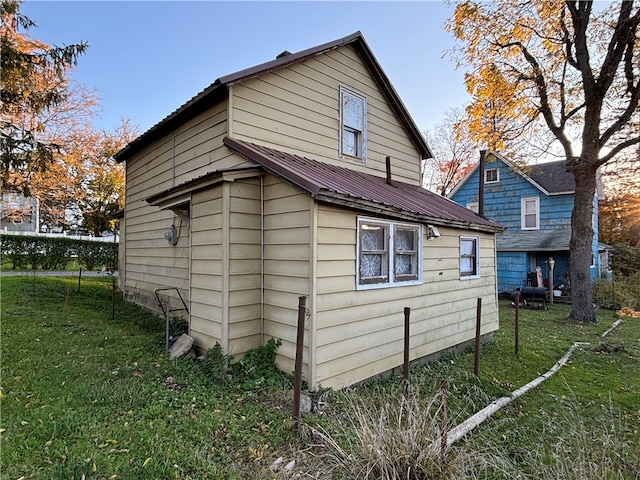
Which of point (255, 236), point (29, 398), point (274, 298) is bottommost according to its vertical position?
point (29, 398)

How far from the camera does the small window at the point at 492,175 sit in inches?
722

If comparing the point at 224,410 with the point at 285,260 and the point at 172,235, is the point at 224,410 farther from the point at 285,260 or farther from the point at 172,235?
the point at 172,235

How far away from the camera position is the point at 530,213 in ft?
56.4

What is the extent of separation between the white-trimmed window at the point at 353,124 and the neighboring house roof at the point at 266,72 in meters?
0.87

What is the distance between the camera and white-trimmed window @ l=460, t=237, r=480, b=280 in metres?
7.54

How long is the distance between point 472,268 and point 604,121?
782 centimetres

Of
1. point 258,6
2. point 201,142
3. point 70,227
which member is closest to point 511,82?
point 258,6

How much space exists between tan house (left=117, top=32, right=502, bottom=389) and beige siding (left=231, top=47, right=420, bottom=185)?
0.08ft

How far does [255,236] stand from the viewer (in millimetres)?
5270

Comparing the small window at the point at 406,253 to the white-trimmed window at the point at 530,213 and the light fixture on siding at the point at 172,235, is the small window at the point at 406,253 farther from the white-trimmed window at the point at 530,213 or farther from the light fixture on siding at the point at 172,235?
the white-trimmed window at the point at 530,213

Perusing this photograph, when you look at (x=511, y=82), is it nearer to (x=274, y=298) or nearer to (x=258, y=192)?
(x=258, y=192)

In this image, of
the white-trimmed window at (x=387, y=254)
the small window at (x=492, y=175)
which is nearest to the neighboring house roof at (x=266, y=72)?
the white-trimmed window at (x=387, y=254)

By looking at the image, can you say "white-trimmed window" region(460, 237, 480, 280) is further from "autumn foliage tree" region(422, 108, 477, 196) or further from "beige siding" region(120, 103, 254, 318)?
"autumn foliage tree" region(422, 108, 477, 196)

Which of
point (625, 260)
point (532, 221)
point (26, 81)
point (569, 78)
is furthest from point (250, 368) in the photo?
point (625, 260)
